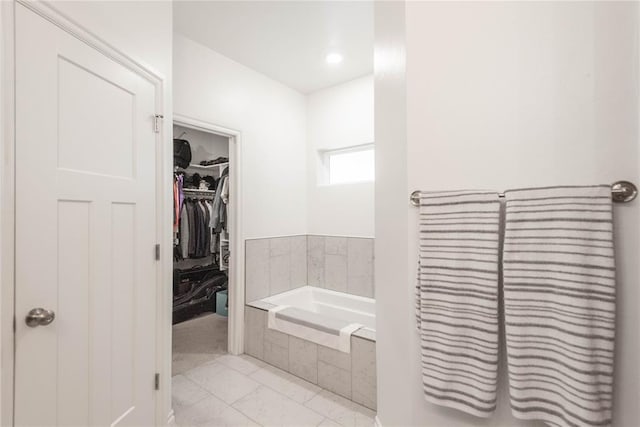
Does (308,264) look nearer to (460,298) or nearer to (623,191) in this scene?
(460,298)

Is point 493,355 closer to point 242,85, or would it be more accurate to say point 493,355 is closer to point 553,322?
point 553,322

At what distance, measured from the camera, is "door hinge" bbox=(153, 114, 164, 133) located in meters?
1.64

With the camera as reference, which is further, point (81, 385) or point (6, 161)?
point (81, 385)

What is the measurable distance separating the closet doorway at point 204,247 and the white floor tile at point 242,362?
0.08 meters

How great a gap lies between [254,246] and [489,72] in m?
2.42

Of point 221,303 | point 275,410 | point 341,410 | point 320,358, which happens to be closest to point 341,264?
point 320,358

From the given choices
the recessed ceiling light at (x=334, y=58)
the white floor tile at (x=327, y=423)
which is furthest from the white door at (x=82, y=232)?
the recessed ceiling light at (x=334, y=58)

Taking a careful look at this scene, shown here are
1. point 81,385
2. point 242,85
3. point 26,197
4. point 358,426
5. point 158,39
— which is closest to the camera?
point 26,197

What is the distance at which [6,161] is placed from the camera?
97cm

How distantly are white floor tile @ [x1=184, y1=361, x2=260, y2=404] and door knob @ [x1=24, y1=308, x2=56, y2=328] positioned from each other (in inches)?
54.6

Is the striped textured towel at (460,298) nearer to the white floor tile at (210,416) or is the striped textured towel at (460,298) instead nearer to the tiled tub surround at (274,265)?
the white floor tile at (210,416)

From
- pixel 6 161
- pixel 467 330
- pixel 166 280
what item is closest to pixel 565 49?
pixel 467 330

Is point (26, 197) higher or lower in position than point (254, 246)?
higher

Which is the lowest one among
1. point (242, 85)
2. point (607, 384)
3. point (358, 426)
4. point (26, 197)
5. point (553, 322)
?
point (358, 426)
